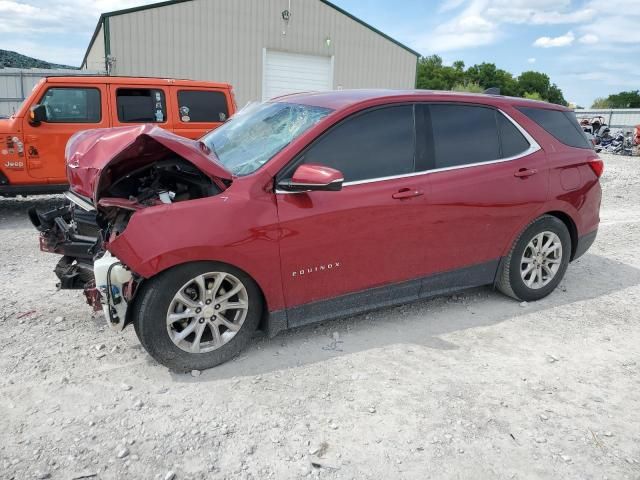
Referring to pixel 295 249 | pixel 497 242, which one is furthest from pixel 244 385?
pixel 497 242

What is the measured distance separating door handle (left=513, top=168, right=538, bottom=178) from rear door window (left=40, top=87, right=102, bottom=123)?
242 inches

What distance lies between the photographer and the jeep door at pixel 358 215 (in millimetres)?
3330

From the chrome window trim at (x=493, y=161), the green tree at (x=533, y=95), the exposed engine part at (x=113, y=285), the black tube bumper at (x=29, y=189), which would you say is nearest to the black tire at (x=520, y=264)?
the chrome window trim at (x=493, y=161)

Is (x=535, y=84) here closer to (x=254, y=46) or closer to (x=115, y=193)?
(x=254, y=46)

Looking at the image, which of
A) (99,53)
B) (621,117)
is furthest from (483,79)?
(99,53)

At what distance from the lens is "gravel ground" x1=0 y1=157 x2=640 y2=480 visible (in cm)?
252

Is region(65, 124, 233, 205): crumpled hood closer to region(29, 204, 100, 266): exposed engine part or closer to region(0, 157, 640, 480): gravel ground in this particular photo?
region(29, 204, 100, 266): exposed engine part

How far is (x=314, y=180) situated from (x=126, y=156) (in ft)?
3.90

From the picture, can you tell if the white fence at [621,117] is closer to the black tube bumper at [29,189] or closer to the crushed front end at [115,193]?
the black tube bumper at [29,189]

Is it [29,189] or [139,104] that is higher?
[139,104]

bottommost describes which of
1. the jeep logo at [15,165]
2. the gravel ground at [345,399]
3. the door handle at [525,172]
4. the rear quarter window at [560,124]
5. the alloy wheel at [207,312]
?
the gravel ground at [345,399]

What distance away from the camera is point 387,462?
253cm

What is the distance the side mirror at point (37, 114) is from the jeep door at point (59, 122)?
0.05 metres

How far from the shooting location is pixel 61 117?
7.62 metres
